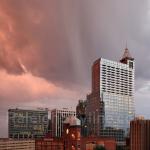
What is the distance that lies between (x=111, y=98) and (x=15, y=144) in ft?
117

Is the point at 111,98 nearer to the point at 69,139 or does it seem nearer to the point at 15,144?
the point at 15,144

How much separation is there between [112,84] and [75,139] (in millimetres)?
75949

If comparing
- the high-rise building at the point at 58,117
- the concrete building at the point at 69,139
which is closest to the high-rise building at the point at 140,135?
the concrete building at the point at 69,139

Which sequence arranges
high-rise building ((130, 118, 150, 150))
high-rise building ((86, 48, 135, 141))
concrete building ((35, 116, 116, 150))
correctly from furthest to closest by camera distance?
1. high-rise building ((86, 48, 135, 141))
2. high-rise building ((130, 118, 150, 150))
3. concrete building ((35, 116, 116, 150))

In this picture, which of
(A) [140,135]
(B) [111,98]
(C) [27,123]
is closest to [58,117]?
(C) [27,123]

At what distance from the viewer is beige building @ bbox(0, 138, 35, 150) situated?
326ft

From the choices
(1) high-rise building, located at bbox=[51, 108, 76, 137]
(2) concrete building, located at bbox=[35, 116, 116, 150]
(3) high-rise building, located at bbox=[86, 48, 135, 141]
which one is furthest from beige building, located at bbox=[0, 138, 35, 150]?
(1) high-rise building, located at bbox=[51, 108, 76, 137]

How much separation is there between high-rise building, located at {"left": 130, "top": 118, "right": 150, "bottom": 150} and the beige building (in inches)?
1301

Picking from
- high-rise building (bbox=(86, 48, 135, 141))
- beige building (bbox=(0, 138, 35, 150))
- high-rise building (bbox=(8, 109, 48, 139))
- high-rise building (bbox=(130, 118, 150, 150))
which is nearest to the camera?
high-rise building (bbox=(130, 118, 150, 150))

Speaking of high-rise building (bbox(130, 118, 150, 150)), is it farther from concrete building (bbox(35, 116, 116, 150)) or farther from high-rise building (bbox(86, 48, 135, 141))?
concrete building (bbox(35, 116, 116, 150))

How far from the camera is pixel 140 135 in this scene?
89625mm

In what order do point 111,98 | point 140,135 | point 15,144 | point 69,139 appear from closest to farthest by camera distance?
point 69,139 < point 140,135 < point 15,144 < point 111,98

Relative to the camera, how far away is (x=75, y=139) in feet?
154

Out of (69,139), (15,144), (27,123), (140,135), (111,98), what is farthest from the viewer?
(27,123)
